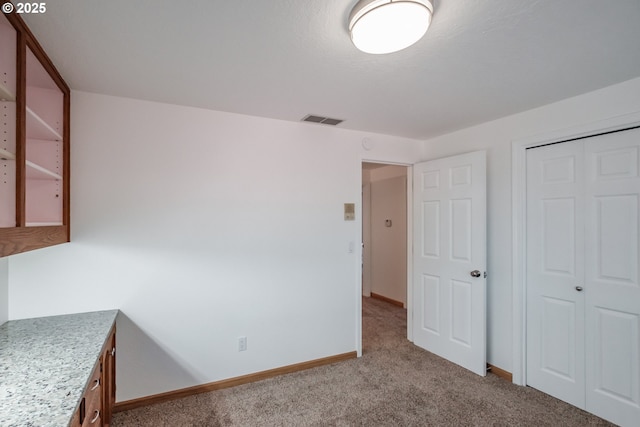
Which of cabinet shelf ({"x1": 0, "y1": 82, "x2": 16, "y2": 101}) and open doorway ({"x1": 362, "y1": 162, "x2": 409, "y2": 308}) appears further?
open doorway ({"x1": 362, "y1": 162, "x2": 409, "y2": 308})

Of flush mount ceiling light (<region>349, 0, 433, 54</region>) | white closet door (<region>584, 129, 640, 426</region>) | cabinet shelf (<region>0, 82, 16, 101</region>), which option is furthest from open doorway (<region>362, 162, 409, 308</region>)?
cabinet shelf (<region>0, 82, 16, 101</region>)

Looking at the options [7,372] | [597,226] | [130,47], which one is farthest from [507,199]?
[7,372]

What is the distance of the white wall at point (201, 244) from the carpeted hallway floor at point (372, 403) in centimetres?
20

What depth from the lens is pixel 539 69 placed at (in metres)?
1.87

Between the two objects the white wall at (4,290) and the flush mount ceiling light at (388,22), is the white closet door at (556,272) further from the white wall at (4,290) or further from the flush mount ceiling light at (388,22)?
the white wall at (4,290)

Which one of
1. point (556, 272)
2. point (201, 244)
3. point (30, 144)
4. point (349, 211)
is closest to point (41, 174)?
point (30, 144)

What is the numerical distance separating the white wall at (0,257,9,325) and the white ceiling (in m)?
1.27

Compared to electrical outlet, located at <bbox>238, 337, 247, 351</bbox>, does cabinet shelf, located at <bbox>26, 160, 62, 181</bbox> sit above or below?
above

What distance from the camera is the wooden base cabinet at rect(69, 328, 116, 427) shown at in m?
1.23

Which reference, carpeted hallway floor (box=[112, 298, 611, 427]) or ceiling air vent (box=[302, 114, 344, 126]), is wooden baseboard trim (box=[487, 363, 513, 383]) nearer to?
carpeted hallway floor (box=[112, 298, 611, 427])

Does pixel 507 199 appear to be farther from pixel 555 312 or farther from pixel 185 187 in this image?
pixel 185 187

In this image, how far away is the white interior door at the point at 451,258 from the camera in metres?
2.84

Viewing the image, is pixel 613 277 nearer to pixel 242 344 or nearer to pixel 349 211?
pixel 349 211

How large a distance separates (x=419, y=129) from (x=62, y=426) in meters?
3.23
